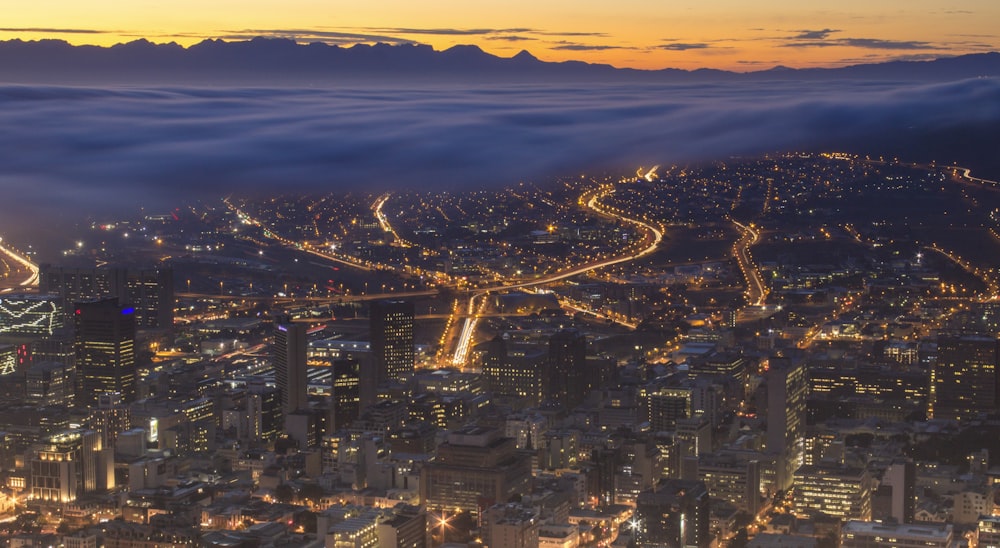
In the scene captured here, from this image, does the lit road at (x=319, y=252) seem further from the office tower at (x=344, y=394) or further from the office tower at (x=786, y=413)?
the office tower at (x=786, y=413)

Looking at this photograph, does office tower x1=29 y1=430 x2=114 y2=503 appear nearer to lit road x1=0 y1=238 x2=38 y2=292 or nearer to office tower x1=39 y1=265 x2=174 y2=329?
office tower x1=39 y1=265 x2=174 y2=329

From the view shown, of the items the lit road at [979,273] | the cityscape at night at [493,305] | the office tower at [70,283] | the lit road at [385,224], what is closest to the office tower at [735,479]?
the cityscape at night at [493,305]

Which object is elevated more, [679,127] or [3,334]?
[679,127]

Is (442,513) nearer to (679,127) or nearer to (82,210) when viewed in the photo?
(82,210)

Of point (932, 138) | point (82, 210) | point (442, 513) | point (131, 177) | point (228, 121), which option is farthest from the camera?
point (932, 138)

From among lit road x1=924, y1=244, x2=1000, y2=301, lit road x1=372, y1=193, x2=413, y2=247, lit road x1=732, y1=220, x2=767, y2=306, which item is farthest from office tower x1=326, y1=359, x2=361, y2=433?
lit road x1=924, y1=244, x2=1000, y2=301

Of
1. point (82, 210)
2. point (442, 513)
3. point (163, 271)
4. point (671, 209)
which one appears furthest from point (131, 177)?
Answer: point (671, 209)

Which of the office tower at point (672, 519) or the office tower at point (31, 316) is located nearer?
the office tower at point (672, 519)
